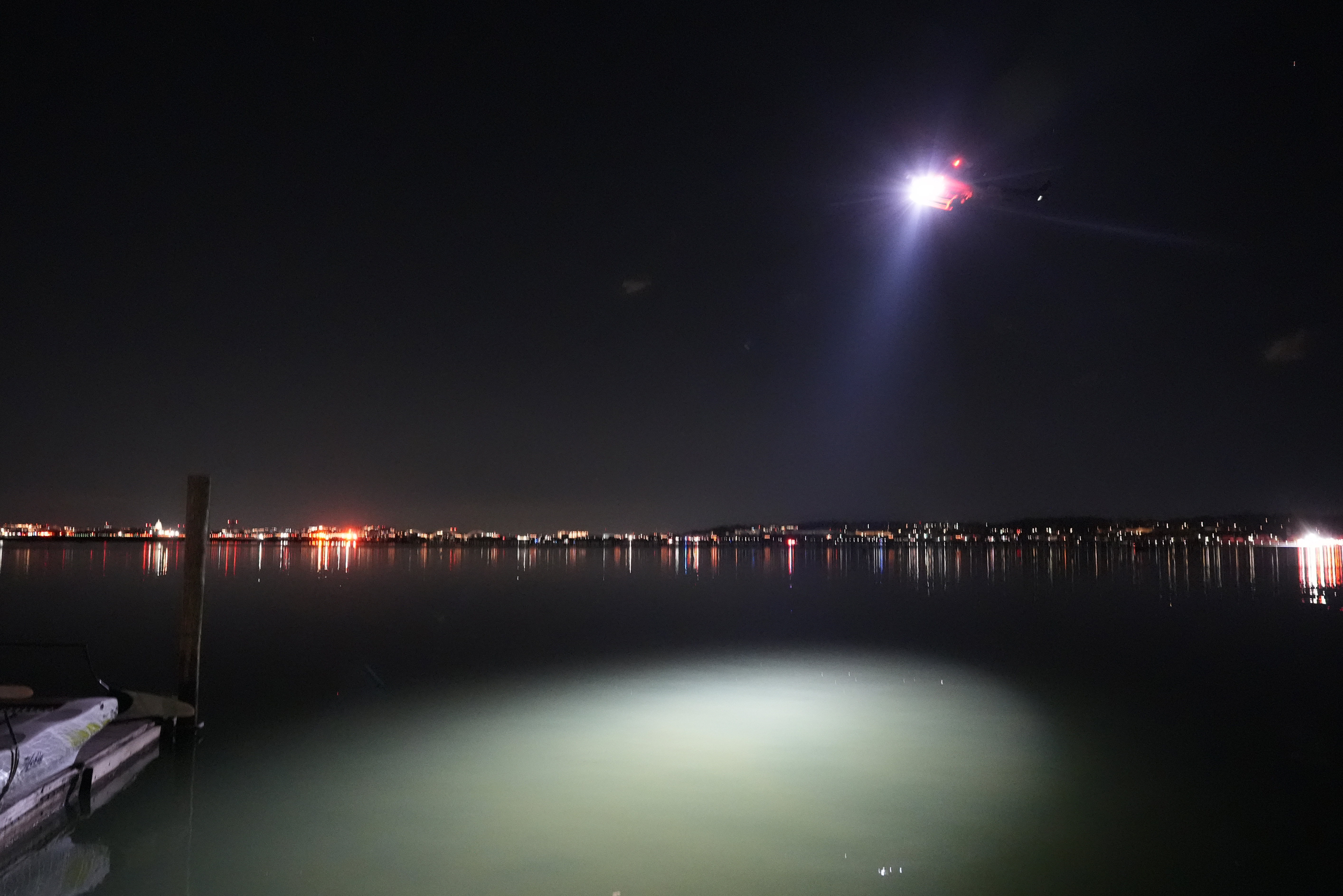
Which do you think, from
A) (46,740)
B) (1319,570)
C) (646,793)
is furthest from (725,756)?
(1319,570)

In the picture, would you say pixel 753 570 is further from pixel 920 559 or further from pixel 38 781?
pixel 38 781

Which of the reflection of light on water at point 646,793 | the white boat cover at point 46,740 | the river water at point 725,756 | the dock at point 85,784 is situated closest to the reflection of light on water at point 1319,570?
the river water at point 725,756

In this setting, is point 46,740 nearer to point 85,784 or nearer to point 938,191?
point 85,784

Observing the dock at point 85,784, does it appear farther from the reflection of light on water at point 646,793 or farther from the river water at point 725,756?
the reflection of light on water at point 646,793

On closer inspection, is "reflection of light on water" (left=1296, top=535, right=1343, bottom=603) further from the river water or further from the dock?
the dock

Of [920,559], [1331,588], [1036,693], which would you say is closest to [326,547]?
[920,559]

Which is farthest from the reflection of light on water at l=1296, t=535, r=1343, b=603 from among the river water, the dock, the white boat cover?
the white boat cover
